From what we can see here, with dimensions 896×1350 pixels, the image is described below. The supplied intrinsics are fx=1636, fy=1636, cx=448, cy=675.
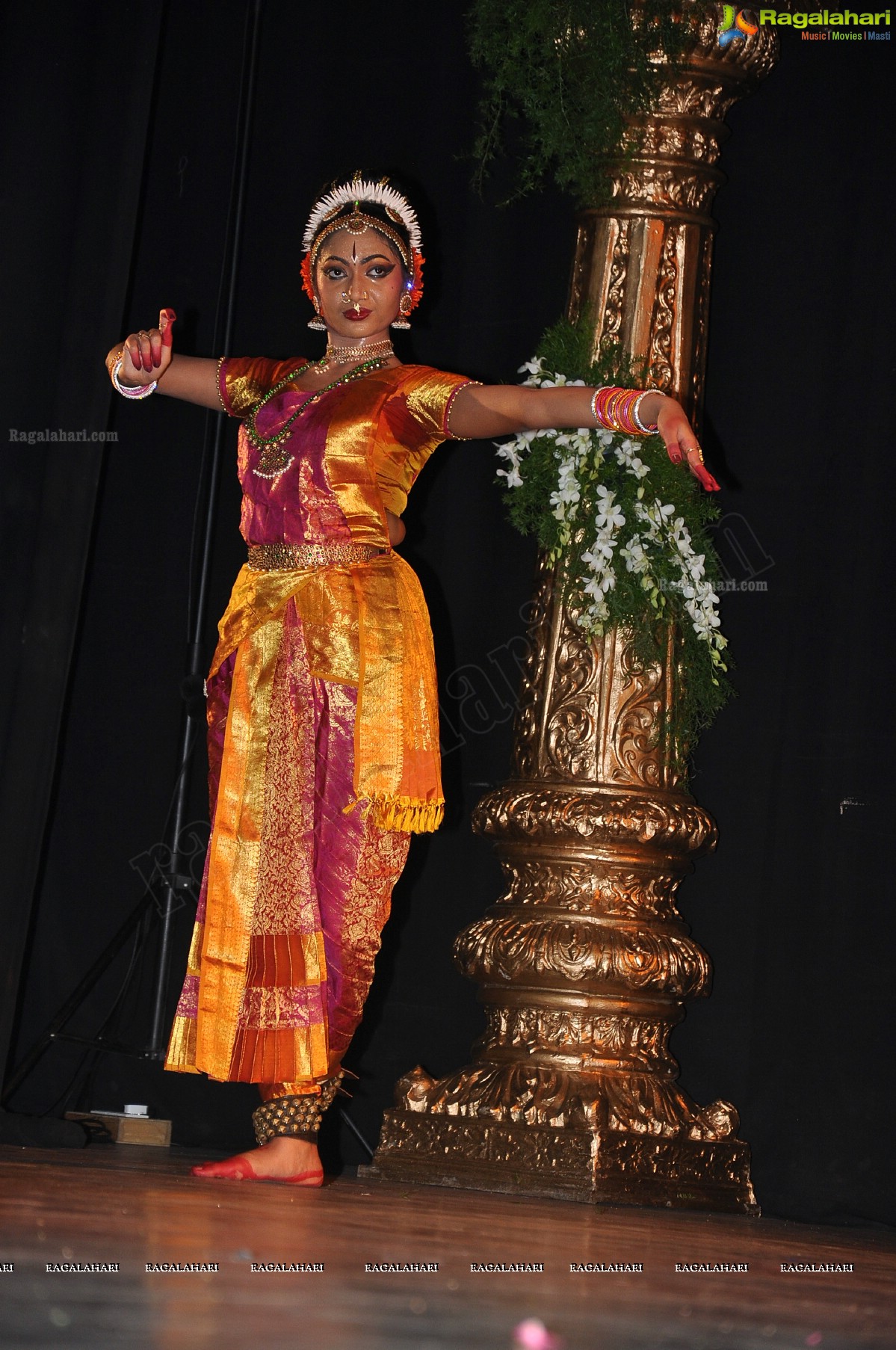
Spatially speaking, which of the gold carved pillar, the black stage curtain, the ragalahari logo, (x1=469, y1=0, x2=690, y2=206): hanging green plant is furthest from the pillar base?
the ragalahari logo

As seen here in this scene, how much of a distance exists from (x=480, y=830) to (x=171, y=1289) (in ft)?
6.25

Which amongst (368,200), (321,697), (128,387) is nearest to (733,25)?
(368,200)

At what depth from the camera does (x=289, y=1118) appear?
9.08ft

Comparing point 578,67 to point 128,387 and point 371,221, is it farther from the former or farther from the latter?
point 128,387

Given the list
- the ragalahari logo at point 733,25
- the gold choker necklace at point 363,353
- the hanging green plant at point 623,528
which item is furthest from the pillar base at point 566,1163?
the ragalahari logo at point 733,25

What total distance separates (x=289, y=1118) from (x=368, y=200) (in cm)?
167

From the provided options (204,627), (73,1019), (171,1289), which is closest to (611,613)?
(204,627)

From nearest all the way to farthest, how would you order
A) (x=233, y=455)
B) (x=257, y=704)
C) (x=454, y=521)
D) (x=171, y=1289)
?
(x=171, y=1289) → (x=257, y=704) → (x=454, y=521) → (x=233, y=455)

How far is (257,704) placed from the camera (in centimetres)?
287

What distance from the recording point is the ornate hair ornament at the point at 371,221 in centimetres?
303

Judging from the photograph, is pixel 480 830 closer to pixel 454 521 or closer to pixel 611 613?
pixel 611 613

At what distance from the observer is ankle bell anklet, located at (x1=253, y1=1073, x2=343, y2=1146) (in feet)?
9.08

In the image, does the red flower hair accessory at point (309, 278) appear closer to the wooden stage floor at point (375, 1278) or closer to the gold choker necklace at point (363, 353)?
the gold choker necklace at point (363, 353)

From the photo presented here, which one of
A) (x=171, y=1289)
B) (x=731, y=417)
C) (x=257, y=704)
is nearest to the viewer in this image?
(x=171, y=1289)
